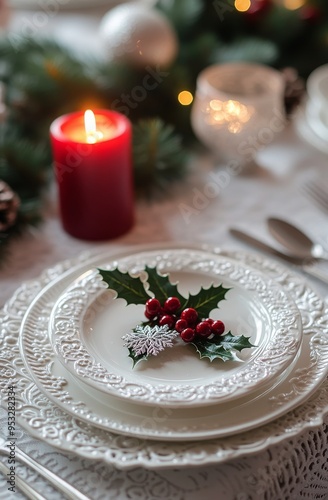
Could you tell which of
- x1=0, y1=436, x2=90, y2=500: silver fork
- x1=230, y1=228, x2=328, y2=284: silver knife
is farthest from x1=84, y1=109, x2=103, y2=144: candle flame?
x1=0, y1=436, x2=90, y2=500: silver fork

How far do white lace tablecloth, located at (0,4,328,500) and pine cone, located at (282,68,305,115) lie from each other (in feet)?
0.13

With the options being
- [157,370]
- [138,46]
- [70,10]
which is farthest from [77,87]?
[157,370]

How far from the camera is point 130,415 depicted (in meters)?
0.59

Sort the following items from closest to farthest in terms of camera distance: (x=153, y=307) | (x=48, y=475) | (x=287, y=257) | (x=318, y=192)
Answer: (x=48, y=475) < (x=153, y=307) < (x=287, y=257) < (x=318, y=192)

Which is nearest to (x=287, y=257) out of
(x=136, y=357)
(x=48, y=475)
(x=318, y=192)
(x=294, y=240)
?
(x=294, y=240)

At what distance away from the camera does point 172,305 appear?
2.25ft

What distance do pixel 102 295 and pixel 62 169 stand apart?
25 centimetres

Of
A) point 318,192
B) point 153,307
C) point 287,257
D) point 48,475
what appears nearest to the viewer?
A: point 48,475

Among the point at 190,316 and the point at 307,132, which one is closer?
the point at 190,316

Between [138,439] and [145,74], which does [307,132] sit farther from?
[138,439]

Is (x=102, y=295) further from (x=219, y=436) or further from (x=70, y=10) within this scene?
(x=70, y=10)

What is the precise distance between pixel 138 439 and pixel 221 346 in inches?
4.8

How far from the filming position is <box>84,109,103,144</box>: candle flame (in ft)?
2.98

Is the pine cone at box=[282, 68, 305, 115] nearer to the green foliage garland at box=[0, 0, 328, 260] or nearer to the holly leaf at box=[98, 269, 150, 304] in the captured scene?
the green foliage garland at box=[0, 0, 328, 260]
